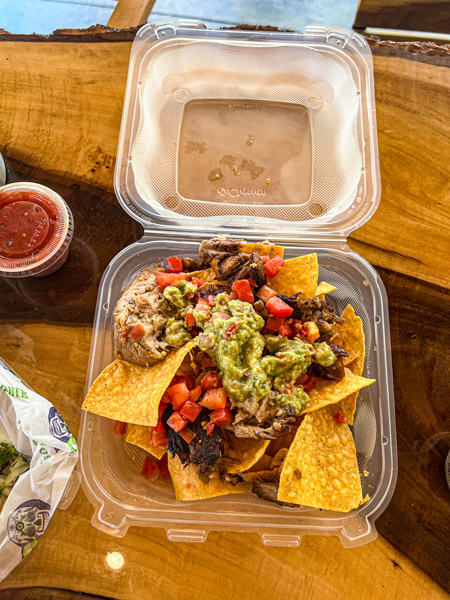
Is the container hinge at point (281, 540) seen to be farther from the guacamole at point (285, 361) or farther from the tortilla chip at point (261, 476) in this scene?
the guacamole at point (285, 361)

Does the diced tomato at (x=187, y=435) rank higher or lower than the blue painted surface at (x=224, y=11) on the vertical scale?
lower

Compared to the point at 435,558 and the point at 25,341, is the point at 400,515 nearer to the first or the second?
the point at 435,558

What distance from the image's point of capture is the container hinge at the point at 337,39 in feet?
8.18

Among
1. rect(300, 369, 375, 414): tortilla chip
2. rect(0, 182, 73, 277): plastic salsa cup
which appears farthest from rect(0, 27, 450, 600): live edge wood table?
rect(300, 369, 375, 414): tortilla chip

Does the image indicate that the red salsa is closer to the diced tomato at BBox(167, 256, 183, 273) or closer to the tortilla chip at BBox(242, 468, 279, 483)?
the diced tomato at BBox(167, 256, 183, 273)

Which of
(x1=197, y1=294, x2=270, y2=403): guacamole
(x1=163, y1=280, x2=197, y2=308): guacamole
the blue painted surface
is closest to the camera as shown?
(x1=197, y1=294, x2=270, y2=403): guacamole

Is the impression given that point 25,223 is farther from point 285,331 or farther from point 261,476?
point 261,476

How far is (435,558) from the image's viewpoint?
2.16 metres

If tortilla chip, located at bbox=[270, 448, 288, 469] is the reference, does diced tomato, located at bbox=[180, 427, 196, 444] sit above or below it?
above

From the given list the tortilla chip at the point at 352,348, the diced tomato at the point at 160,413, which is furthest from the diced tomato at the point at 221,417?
the tortilla chip at the point at 352,348

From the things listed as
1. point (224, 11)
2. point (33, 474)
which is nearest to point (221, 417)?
point (33, 474)

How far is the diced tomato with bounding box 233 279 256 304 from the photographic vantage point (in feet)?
6.61

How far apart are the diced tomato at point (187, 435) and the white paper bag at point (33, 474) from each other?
490 mm

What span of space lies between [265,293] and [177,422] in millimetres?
677
